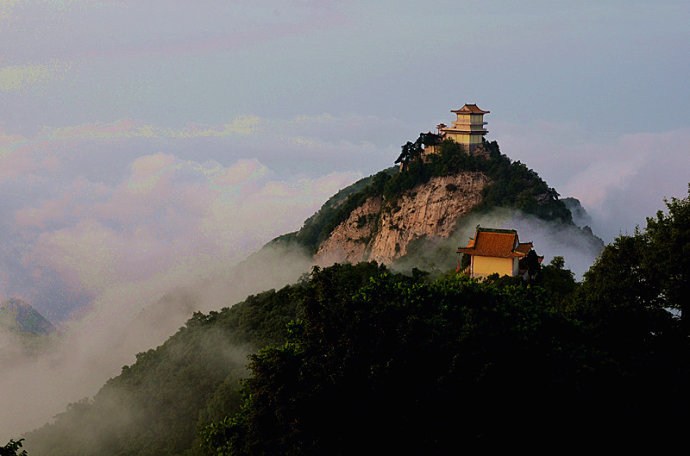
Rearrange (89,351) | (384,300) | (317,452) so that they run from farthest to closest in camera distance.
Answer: (89,351) < (384,300) < (317,452)

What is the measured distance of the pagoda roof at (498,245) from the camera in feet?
175

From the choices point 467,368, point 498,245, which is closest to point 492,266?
point 498,245

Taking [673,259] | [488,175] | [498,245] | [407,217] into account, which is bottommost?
[673,259]

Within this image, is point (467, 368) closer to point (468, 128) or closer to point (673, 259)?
point (673, 259)

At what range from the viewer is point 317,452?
22.3 m

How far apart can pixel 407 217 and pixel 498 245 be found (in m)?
45.8

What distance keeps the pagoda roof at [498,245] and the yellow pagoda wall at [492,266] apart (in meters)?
0.39

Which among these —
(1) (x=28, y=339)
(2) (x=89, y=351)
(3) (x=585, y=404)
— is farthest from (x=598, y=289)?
(1) (x=28, y=339)

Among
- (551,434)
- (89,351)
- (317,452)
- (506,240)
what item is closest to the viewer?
(317,452)

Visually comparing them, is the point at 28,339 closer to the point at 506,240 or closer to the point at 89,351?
the point at 89,351

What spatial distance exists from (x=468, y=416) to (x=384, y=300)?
5491 millimetres

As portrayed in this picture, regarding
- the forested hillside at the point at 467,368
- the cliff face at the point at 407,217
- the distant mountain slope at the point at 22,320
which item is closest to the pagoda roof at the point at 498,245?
the forested hillside at the point at 467,368

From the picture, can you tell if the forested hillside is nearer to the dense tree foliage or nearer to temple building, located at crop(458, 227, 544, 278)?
temple building, located at crop(458, 227, 544, 278)

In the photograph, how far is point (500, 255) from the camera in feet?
175
